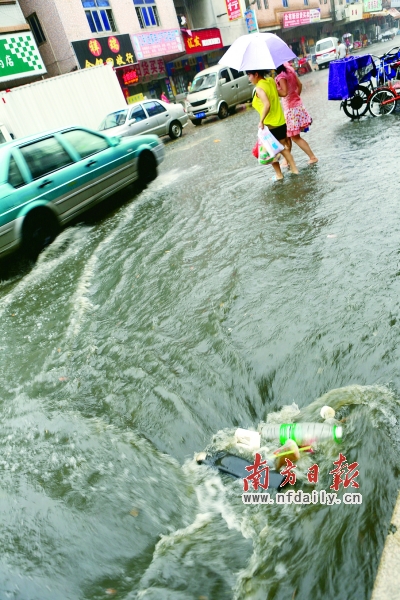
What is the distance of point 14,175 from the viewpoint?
19.0 ft

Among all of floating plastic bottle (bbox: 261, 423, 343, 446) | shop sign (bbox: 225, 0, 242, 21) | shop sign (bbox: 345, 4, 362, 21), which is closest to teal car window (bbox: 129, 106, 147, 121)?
floating plastic bottle (bbox: 261, 423, 343, 446)

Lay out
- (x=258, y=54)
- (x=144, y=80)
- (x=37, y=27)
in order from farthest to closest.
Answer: (x=144, y=80) < (x=37, y=27) < (x=258, y=54)

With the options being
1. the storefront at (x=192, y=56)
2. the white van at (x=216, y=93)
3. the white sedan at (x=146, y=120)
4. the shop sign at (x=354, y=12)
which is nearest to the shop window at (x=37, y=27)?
the storefront at (x=192, y=56)

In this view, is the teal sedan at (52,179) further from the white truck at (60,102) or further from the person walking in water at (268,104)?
the white truck at (60,102)

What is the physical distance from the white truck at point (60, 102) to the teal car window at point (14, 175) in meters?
9.98

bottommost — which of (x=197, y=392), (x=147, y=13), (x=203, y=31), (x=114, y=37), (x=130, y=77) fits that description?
(x=197, y=392)

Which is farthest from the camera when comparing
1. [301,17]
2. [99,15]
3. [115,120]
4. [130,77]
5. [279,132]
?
[301,17]

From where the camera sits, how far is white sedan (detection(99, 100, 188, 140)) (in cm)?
1324

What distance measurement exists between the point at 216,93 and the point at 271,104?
11515 mm

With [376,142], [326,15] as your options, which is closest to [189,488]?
[376,142]

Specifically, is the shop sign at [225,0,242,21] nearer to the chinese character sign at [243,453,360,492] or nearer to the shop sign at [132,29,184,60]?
the shop sign at [132,29,184,60]

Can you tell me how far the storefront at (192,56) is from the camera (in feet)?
89.9

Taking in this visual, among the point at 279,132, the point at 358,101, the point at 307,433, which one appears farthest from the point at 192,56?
the point at 307,433

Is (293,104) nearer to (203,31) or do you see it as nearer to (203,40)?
(203,40)
